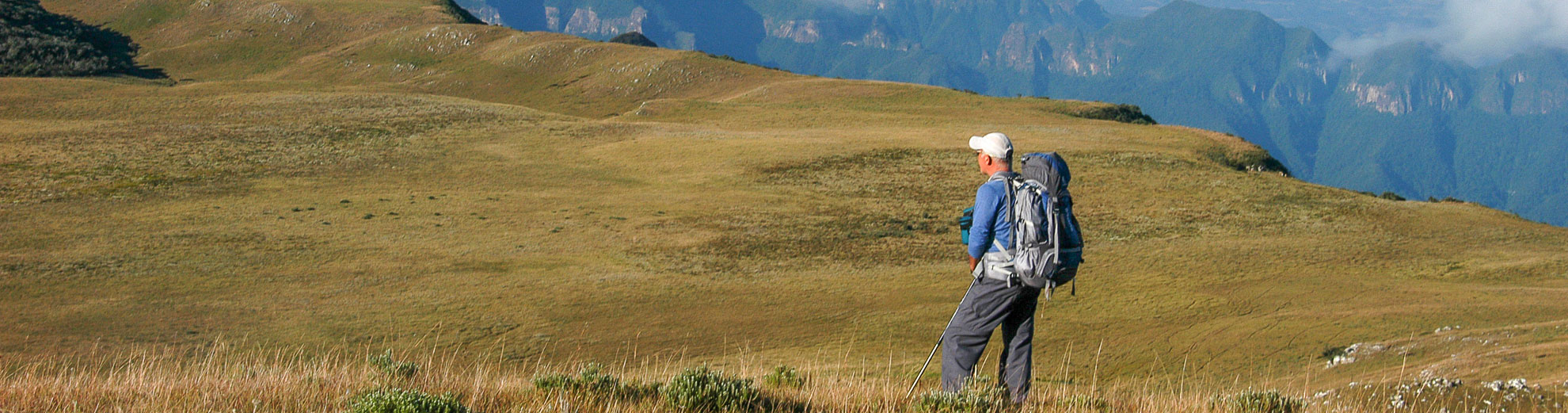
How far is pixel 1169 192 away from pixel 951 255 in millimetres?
11830

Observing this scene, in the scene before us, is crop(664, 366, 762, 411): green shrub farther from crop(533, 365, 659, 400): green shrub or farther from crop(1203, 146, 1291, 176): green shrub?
crop(1203, 146, 1291, 176): green shrub

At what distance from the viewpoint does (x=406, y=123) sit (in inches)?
1722

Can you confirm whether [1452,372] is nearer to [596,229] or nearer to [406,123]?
[596,229]

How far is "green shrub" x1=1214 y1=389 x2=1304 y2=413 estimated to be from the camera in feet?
20.4

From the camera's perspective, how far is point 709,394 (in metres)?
5.90

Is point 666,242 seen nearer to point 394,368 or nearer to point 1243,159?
point 394,368

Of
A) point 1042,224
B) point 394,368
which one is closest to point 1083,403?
point 1042,224

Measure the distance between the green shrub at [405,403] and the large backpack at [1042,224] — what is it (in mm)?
3635

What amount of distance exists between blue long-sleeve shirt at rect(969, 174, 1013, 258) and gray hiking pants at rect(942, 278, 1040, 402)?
28 cm

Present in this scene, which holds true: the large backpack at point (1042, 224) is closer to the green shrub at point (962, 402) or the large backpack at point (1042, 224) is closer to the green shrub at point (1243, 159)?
the green shrub at point (962, 402)

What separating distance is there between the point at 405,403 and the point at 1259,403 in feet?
16.5

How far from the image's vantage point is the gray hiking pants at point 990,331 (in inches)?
269

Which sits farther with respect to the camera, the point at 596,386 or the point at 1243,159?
the point at 1243,159

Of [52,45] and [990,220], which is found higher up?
[52,45]
